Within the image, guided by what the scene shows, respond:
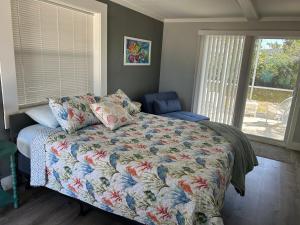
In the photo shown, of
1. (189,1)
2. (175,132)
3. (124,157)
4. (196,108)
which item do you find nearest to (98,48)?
(189,1)

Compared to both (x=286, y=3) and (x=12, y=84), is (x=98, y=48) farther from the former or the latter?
(x=286, y=3)

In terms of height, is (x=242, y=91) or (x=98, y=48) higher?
(x=98, y=48)

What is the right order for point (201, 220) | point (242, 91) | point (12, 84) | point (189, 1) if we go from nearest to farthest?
point (201, 220) → point (12, 84) → point (189, 1) → point (242, 91)

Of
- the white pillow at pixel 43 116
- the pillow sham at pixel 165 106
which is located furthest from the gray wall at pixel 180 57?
the white pillow at pixel 43 116

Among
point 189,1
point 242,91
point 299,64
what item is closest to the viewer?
point 189,1

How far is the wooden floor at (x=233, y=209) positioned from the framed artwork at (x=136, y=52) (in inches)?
95.0

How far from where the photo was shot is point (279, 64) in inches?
161

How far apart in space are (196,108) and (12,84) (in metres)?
3.46

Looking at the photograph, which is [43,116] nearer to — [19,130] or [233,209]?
[19,130]

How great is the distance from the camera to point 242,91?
4.36 meters

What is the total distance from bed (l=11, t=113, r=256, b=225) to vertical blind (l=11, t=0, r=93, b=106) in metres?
0.49

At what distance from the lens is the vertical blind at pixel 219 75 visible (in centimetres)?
430

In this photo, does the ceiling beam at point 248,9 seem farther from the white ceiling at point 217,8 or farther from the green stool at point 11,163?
the green stool at point 11,163

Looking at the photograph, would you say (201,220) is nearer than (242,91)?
Yes
